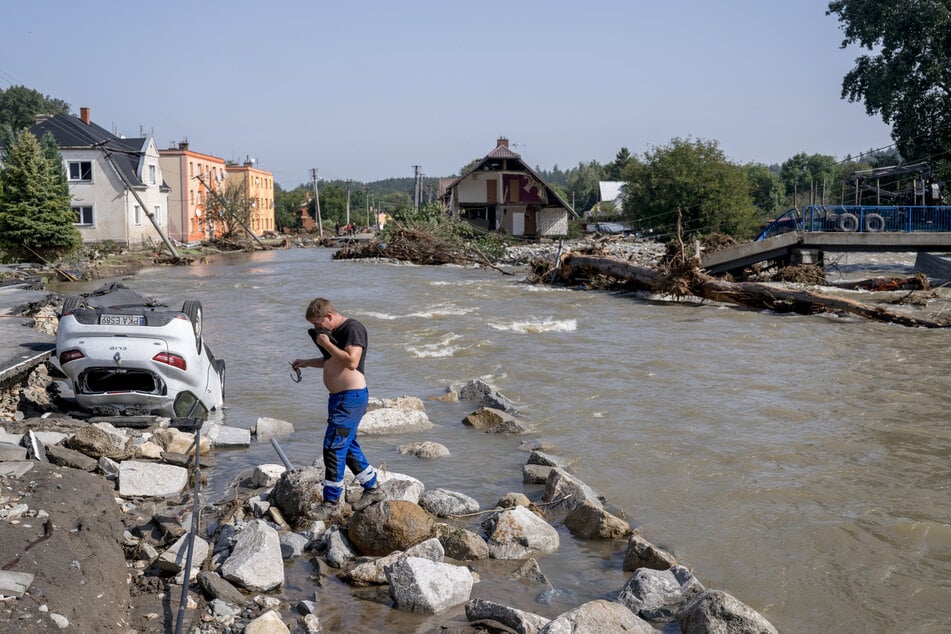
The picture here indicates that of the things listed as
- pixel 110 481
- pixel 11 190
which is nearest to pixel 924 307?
pixel 110 481

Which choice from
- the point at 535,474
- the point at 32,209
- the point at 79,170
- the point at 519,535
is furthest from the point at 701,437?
the point at 79,170

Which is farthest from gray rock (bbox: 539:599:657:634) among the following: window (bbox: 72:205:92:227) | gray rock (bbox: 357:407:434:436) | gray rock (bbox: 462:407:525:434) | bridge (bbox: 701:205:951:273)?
window (bbox: 72:205:92:227)

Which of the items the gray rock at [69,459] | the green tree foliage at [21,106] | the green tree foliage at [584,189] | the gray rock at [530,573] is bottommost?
the gray rock at [530,573]

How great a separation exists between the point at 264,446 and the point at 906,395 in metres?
9.06

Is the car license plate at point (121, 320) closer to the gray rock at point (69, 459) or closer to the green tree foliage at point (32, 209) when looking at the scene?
the gray rock at point (69, 459)

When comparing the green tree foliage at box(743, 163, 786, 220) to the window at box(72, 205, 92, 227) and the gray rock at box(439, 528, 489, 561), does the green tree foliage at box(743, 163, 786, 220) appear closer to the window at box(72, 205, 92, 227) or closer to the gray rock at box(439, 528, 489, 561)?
the window at box(72, 205, 92, 227)

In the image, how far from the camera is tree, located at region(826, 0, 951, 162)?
123 feet

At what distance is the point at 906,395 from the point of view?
12203mm

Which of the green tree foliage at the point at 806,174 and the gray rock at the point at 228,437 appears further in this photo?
the green tree foliage at the point at 806,174

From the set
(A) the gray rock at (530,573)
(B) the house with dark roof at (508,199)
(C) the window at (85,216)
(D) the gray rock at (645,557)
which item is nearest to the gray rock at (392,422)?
(A) the gray rock at (530,573)

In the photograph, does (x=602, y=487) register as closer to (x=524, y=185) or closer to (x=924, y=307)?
(x=924, y=307)

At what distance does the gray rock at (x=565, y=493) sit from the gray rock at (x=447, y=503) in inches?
28.5

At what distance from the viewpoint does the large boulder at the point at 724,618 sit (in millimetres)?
4797

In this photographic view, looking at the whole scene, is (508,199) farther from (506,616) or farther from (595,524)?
(506,616)
